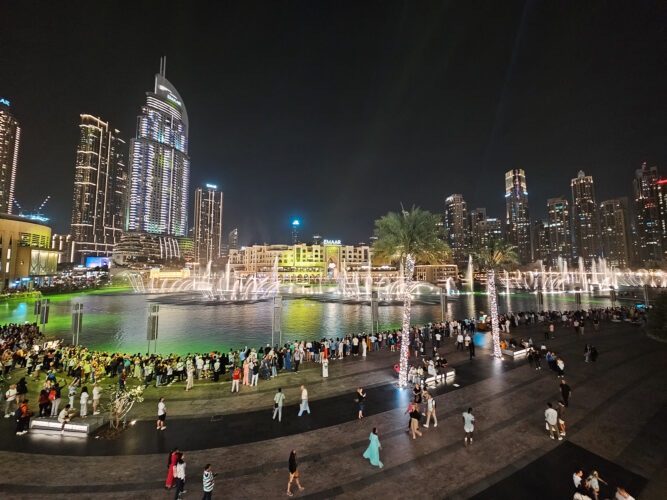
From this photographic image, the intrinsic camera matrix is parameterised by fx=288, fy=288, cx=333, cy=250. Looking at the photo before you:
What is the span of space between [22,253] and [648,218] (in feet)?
904

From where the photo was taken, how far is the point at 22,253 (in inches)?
2731

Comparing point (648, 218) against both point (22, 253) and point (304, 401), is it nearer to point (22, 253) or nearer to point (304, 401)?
point (304, 401)

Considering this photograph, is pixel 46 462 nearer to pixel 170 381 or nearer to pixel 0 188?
pixel 170 381

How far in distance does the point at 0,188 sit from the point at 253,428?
261702mm

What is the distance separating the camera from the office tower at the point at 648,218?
160 m

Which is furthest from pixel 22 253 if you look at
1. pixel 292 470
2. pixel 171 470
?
pixel 292 470

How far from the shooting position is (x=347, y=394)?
13.7 m

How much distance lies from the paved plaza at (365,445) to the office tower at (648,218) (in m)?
213

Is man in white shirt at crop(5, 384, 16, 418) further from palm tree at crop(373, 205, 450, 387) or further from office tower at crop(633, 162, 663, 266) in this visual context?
office tower at crop(633, 162, 663, 266)

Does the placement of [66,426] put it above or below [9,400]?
below

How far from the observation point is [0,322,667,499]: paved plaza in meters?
7.85

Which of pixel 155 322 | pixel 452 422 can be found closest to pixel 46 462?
pixel 155 322

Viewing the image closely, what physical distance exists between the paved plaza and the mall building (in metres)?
81.4

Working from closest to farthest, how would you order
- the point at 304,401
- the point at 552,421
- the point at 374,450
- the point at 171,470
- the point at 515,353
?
1. the point at 171,470
2. the point at 374,450
3. the point at 552,421
4. the point at 304,401
5. the point at 515,353
